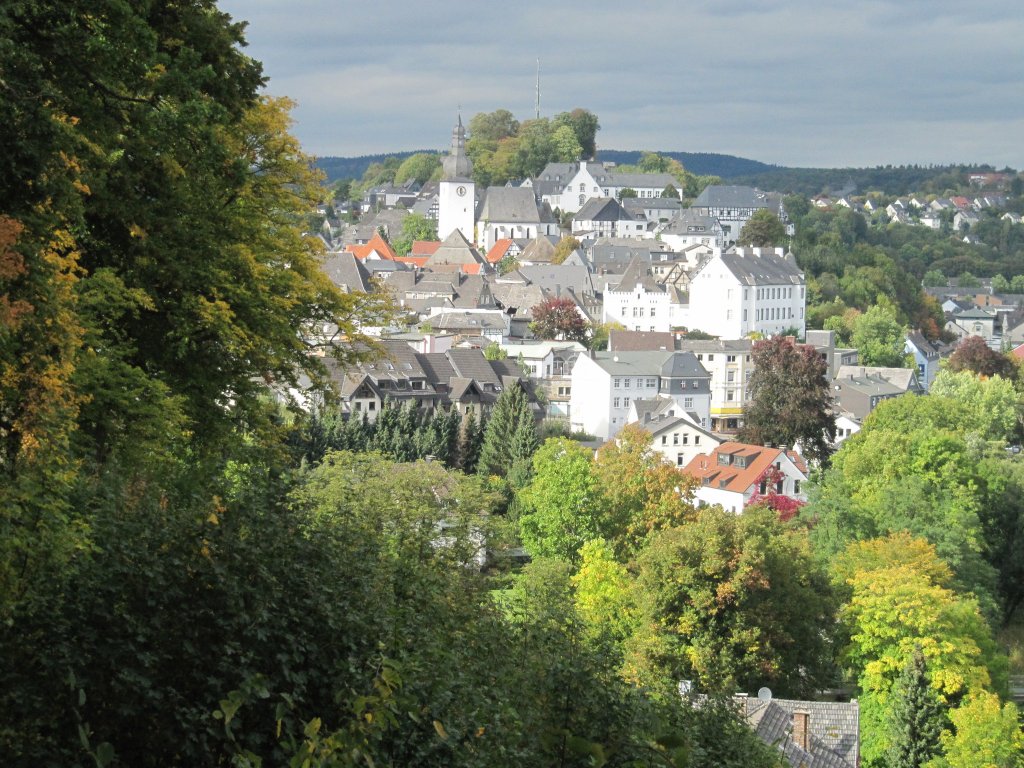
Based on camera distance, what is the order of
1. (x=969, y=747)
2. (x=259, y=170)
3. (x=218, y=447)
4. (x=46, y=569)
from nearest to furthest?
(x=46, y=569), (x=218, y=447), (x=259, y=170), (x=969, y=747)

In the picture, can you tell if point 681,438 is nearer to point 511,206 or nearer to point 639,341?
point 639,341

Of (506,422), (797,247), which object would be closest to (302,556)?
(506,422)

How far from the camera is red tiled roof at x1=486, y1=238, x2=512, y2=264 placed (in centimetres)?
14300

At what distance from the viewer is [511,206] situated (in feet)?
501

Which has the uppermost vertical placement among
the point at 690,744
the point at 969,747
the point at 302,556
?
the point at 302,556

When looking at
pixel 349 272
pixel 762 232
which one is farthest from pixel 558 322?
pixel 762 232

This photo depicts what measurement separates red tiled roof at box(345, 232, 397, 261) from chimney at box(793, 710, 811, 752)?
375 ft

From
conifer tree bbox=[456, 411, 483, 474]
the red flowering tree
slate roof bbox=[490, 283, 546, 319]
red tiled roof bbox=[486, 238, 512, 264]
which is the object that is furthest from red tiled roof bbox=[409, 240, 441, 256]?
the red flowering tree

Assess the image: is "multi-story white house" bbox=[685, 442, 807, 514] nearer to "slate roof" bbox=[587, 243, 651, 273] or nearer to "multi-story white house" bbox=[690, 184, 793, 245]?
"slate roof" bbox=[587, 243, 651, 273]

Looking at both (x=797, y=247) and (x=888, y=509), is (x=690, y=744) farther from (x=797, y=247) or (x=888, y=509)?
(x=797, y=247)

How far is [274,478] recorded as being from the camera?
12.6m

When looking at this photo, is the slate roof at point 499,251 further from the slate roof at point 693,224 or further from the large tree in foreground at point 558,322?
the large tree in foreground at point 558,322

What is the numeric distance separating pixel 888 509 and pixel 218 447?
3406 centimetres

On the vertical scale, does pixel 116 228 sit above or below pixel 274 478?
A: above
